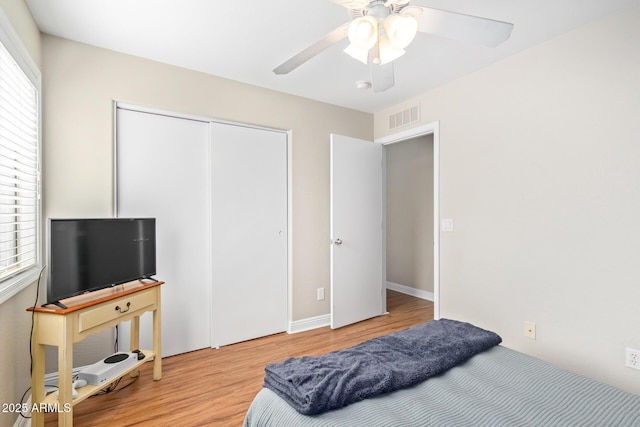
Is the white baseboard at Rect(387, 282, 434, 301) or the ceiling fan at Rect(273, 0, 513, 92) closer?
the ceiling fan at Rect(273, 0, 513, 92)

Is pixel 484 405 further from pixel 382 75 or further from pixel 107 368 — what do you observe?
pixel 107 368

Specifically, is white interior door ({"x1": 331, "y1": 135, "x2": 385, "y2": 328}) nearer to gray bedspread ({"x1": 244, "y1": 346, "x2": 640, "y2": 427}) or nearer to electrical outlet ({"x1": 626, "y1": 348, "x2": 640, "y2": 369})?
gray bedspread ({"x1": 244, "y1": 346, "x2": 640, "y2": 427})

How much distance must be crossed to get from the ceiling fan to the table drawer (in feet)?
6.46

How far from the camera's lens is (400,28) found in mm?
1329

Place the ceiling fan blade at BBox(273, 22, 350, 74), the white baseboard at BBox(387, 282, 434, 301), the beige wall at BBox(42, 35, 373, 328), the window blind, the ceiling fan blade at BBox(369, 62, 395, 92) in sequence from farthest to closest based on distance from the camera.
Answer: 1. the white baseboard at BBox(387, 282, 434, 301)
2. the beige wall at BBox(42, 35, 373, 328)
3. the ceiling fan blade at BBox(369, 62, 395, 92)
4. the window blind
5. the ceiling fan blade at BBox(273, 22, 350, 74)

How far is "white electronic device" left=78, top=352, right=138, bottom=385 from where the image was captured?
1892 mm

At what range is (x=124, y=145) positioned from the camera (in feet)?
8.30

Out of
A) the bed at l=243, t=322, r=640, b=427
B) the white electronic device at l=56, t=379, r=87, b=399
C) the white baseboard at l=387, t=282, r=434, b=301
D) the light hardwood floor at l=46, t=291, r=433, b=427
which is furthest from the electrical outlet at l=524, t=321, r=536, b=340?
the white electronic device at l=56, t=379, r=87, b=399

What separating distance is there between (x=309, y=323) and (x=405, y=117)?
2.48m

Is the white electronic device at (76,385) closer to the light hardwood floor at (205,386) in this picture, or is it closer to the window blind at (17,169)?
the light hardwood floor at (205,386)

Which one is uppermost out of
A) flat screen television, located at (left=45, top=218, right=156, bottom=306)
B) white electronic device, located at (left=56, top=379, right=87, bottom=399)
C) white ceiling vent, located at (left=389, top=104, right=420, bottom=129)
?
white ceiling vent, located at (left=389, top=104, right=420, bottom=129)

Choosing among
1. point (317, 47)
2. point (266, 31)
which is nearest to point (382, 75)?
point (317, 47)

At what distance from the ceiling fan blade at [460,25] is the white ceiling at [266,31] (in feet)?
1.72

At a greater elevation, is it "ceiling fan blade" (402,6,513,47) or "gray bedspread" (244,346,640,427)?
"ceiling fan blade" (402,6,513,47)
